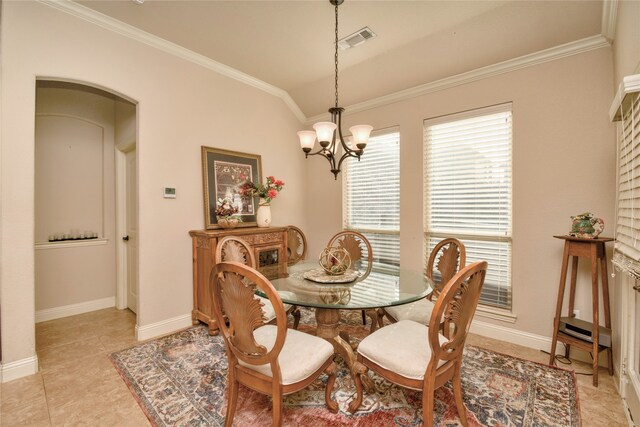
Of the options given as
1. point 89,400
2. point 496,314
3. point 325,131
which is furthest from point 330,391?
point 496,314

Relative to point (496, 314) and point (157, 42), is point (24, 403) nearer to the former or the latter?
point (157, 42)

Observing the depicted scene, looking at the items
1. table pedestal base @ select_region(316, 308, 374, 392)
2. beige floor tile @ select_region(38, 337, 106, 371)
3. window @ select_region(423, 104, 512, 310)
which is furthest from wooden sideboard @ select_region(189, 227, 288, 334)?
window @ select_region(423, 104, 512, 310)

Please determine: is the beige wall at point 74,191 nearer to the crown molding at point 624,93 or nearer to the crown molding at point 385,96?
the crown molding at point 385,96

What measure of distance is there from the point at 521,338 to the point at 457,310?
1.94 m

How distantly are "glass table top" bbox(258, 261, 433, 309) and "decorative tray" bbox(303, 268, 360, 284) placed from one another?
3 centimetres

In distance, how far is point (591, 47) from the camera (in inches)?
94.7

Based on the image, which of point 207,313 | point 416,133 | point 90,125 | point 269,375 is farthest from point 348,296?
point 90,125

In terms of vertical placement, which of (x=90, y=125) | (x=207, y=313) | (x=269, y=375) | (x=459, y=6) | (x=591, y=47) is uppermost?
(x=459, y=6)

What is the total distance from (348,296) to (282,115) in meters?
3.27

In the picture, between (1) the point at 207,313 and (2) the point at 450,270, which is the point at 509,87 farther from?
(1) the point at 207,313

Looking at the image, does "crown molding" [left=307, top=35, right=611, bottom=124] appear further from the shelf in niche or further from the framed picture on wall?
the shelf in niche

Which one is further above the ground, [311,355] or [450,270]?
[450,270]

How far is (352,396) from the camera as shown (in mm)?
1947

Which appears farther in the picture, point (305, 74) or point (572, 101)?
point (305, 74)
